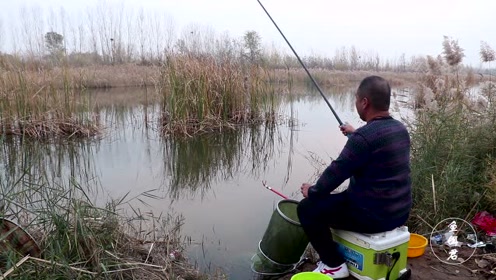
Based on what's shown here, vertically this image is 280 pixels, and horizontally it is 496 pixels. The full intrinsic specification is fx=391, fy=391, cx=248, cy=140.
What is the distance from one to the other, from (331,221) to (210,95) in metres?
5.49

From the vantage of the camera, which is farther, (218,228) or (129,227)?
(218,228)

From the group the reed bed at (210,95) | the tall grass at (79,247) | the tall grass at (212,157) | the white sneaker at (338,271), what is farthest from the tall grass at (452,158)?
the reed bed at (210,95)

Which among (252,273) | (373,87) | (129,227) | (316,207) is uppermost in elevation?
(373,87)

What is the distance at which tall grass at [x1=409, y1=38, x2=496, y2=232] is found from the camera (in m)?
3.16

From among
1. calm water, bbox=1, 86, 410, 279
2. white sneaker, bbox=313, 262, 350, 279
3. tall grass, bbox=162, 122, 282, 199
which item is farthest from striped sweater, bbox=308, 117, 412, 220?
tall grass, bbox=162, 122, 282, 199

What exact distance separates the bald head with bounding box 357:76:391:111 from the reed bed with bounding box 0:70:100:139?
18.8 feet

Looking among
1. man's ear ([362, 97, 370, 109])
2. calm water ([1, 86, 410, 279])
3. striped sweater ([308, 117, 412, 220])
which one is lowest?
calm water ([1, 86, 410, 279])

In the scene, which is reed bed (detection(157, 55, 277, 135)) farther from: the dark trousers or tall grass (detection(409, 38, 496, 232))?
the dark trousers

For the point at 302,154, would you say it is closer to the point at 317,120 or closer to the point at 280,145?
the point at 280,145

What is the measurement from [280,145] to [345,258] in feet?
15.3

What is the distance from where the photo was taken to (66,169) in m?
5.03

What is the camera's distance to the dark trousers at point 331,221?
83.8 inches

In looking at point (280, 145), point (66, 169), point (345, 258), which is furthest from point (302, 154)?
point (345, 258)

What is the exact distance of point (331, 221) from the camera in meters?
2.25
